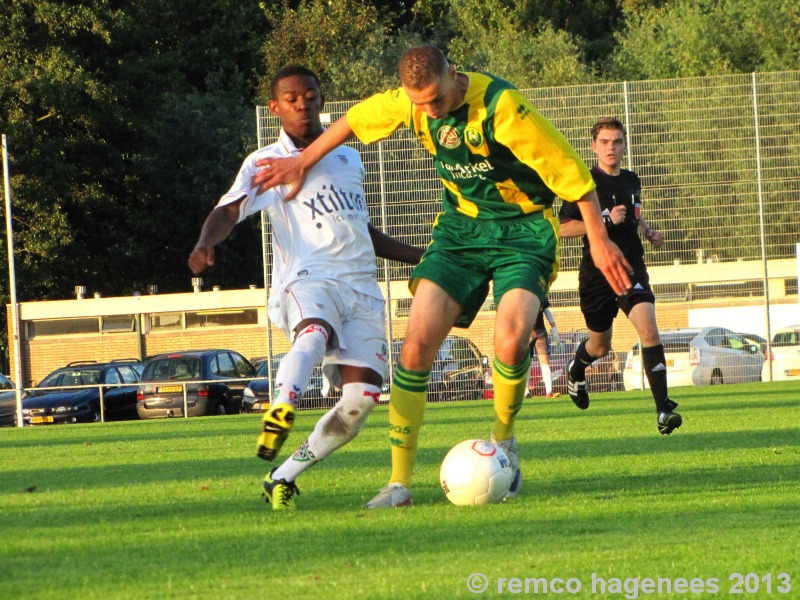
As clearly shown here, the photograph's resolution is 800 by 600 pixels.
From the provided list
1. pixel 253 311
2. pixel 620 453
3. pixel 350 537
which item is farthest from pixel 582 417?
pixel 253 311

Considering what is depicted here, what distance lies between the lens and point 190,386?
28.0 metres

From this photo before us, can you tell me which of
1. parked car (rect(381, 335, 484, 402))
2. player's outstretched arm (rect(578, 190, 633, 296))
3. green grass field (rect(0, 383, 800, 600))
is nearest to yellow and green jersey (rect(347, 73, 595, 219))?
player's outstretched arm (rect(578, 190, 633, 296))

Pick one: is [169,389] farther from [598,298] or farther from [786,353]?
[598,298]

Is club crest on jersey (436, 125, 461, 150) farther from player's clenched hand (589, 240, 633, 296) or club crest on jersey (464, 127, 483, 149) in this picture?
player's clenched hand (589, 240, 633, 296)

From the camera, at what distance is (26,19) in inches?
1716

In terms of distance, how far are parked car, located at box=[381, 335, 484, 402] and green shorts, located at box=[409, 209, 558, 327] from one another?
18.4 meters

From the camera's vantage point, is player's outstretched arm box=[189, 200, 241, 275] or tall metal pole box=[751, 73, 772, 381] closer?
player's outstretched arm box=[189, 200, 241, 275]

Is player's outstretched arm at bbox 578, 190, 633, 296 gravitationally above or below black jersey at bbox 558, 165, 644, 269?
below

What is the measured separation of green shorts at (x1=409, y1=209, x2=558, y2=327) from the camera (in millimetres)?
6590

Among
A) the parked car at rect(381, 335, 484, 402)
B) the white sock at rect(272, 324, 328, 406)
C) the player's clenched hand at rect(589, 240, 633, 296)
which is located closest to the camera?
the player's clenched hand at rect(589, 240, 633, 296)

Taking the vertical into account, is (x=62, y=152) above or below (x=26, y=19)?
below

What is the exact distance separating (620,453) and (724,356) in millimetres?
17759

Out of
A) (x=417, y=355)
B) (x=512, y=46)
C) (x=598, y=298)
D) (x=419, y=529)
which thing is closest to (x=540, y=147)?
(x=417, y=355)

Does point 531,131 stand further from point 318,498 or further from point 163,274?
point 163,274
